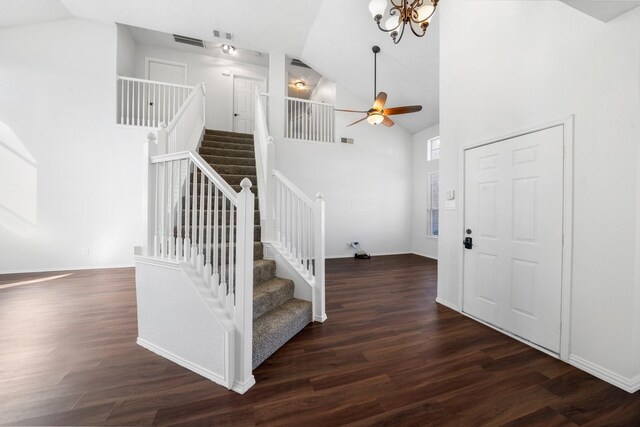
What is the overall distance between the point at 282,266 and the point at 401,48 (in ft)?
15.4

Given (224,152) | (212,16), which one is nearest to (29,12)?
(212,16)

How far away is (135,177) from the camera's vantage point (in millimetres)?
5000

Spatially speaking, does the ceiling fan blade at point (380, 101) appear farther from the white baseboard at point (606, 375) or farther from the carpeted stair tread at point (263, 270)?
the white baseboard at point (606, 375)

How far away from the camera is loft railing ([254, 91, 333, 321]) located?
2.72 metres

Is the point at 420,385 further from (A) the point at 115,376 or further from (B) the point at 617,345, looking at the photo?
(A) the point at 115,376

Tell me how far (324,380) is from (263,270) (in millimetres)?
1227

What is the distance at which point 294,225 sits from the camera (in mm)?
2943

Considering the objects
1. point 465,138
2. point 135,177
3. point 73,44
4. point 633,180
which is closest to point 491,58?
point 465,138

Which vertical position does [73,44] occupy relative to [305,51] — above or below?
below

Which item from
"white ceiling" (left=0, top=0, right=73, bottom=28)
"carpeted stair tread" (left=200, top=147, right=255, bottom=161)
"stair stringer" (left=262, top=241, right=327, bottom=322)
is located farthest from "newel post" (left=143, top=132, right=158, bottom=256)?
"white ceiling" (left=0, top=0, right=73, bottom=28)

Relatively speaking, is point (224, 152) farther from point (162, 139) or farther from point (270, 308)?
point (270, 308)

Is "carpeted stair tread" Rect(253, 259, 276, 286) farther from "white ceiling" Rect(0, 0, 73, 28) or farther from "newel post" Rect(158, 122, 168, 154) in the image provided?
"white ceiling" Rect(0, 0, 73, 28)

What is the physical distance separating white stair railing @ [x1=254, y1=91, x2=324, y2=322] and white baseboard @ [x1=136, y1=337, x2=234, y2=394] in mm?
1173

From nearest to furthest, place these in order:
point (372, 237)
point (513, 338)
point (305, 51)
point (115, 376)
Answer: point (115, 376) < point (513, 338) < point (305, 51) < point (372, 237)
